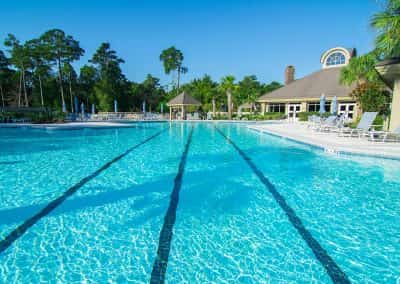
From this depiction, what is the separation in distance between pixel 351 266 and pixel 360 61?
1801 cm

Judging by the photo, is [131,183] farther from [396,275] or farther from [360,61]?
[360,61]

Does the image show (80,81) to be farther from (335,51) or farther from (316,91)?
(335,51)

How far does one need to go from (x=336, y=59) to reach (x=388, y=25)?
85.9 ft

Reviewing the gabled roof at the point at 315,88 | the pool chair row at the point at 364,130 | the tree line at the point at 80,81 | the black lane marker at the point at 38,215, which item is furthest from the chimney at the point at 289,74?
the black lane marker at the point at 38,215

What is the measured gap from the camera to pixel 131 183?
5676 mm

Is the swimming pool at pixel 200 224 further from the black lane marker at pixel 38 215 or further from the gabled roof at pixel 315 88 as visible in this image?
the gabled roof at pixel 315 88

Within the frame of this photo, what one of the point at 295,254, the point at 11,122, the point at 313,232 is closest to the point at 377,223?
the point at 313,232

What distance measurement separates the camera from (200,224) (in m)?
3.72

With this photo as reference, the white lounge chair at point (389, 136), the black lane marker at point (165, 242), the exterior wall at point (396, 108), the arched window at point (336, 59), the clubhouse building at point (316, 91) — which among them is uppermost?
the arched window at point (336, 59)

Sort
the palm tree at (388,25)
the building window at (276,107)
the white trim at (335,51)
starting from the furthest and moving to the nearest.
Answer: the building window at (276,107)
the white trim at (335,51)
the palm tree at (388,25)

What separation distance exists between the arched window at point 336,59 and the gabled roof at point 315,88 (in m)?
1.05

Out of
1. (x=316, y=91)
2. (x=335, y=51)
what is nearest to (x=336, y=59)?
(x=335, y=51)

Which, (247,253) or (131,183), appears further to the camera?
(131,183)

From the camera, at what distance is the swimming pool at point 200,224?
8.68 ft
